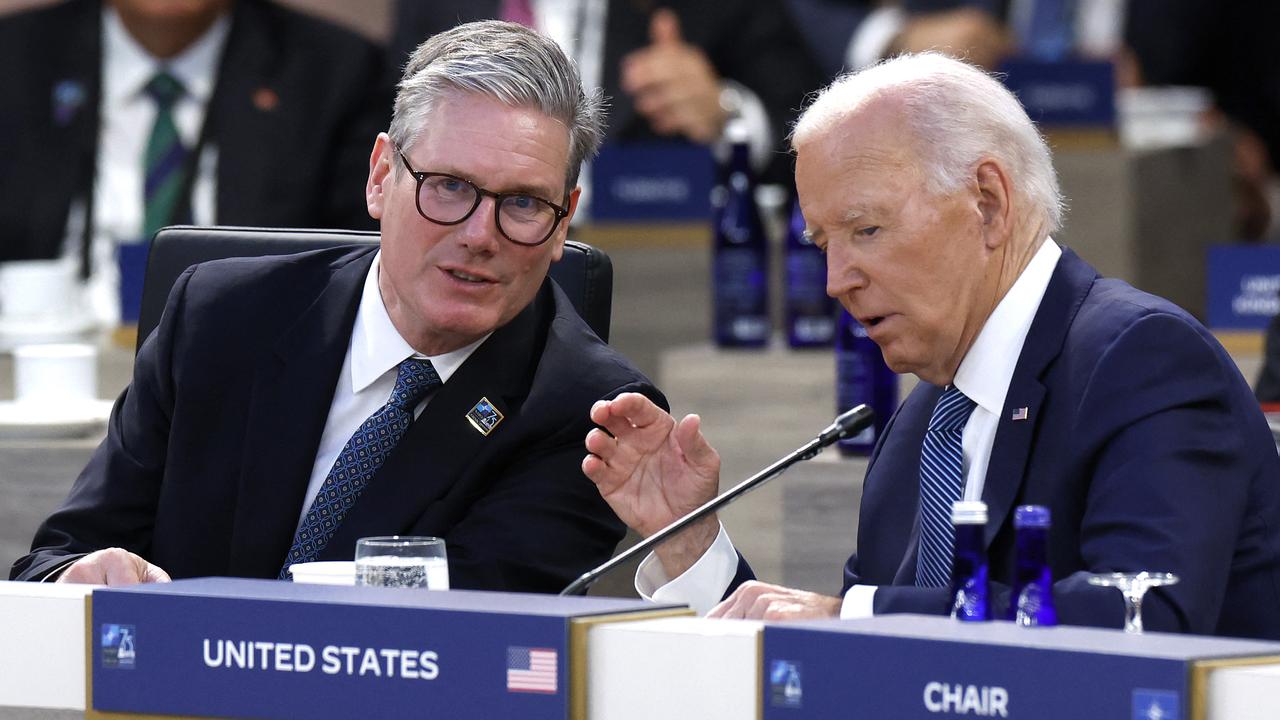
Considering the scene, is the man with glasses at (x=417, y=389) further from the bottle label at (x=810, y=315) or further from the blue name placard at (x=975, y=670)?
the bottle label at (x=810, y=315)

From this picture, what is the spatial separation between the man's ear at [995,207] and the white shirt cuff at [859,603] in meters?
0.39

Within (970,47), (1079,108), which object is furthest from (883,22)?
(1079,108)

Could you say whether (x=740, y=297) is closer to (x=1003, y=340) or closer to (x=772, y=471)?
(x=1003, y=340)

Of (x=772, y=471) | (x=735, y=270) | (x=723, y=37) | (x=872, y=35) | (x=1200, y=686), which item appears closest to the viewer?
(x=1200, y=686)

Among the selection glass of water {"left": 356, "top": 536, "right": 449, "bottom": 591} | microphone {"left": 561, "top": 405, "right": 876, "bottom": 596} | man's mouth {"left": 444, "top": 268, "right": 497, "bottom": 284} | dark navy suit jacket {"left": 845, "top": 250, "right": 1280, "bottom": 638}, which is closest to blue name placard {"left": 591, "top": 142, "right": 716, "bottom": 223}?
man's mouth {"left": 444, "top": 268, "right": 497, "bottom": 284}

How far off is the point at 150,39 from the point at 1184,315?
122 inches

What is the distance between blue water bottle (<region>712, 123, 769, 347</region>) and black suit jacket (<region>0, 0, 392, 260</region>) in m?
1.17

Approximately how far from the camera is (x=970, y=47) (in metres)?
4.48

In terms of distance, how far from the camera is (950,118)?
1793mm

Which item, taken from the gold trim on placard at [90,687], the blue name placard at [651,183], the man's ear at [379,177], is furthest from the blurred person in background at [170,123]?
the gold trim on placard at [90,687]

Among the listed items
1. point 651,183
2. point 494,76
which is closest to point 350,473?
point 494,76

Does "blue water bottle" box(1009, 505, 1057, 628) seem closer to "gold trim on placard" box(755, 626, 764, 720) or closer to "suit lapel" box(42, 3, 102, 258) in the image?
"gold trim on placard" box(755, 626, 764, 720)

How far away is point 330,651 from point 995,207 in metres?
0.86

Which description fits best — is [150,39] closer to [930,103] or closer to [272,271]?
[272,271]
